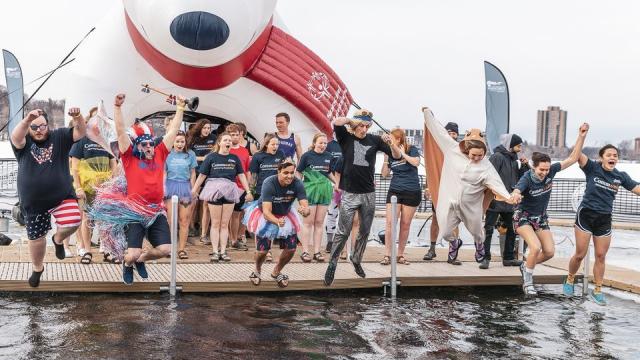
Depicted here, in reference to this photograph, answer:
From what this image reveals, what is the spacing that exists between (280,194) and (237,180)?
2.01m

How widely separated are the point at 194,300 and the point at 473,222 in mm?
3132

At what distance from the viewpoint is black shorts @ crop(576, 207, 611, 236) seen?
25.3 feet

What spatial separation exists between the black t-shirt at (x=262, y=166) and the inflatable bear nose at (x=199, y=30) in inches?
60.7

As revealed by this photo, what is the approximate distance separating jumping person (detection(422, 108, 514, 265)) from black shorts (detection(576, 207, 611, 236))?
0.79m

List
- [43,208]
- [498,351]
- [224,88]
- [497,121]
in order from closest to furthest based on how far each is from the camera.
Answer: [498,351] < [43,208] < [224,88] < [497,121]

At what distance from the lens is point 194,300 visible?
7.19m

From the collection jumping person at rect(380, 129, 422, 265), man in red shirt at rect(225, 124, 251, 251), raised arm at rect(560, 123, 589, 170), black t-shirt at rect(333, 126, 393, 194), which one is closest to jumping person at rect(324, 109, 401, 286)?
black t-shirt at rect(333, 126, 393, 194)

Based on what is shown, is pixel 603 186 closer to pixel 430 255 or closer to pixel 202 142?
pixel 430 255

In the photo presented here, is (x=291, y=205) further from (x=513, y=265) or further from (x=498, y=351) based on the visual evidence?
(x=513, y=265)

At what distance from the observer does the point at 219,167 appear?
8867mm

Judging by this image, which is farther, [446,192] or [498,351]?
[446,192]

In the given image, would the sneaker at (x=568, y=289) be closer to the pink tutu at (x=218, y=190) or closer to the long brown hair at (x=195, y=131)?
the pink tutu at (x=218, y=190)

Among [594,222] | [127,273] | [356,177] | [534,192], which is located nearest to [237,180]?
[356,177]

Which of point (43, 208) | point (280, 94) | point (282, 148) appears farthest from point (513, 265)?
point (43, 208)
